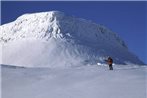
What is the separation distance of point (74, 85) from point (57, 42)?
8177cm

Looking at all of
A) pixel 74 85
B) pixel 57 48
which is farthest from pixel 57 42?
pixel 74 85

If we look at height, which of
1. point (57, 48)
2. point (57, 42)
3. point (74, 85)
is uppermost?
point (57, 42)

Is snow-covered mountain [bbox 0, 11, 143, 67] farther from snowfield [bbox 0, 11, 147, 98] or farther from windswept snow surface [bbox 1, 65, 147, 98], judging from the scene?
windswept snow surface [bbox 1, 65, 147, 98]

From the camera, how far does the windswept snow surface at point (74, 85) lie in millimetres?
15445

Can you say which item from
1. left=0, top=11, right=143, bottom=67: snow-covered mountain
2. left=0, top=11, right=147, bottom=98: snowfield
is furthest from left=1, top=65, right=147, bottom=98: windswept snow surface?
left=0, top=11, right=143, bottom=67: snow-covered mountain

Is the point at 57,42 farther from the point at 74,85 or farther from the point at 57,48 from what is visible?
the point at 74,85

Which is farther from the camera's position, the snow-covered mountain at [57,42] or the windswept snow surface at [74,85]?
the snow-covered mountain at [57,42]

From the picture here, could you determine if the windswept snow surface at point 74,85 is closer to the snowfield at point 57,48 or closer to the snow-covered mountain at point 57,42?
the snowfield at point 57,48

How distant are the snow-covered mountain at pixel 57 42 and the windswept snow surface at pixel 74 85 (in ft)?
202

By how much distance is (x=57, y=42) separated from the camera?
98938 mm

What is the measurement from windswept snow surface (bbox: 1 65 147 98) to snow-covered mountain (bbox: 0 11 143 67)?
6161 centimetres

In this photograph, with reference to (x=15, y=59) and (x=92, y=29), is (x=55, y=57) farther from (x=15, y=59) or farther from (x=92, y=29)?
(x=92, y=29)

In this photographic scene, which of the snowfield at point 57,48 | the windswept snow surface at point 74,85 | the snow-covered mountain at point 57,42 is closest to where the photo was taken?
the windswept snow surface at point 74,85

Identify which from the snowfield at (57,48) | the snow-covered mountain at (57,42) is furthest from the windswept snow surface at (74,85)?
the snow-covered mountain at (57,42)
